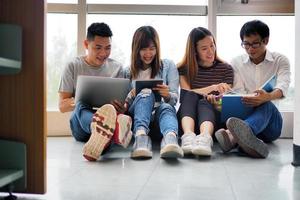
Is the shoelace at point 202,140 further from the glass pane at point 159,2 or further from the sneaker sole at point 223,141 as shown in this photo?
the glass pane at point 159,2

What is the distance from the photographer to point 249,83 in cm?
217

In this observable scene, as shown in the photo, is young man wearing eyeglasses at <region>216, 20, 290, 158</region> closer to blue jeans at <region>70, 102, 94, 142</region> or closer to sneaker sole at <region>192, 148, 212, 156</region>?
sneaker sole at <region>192, 148, 212, 156</region>

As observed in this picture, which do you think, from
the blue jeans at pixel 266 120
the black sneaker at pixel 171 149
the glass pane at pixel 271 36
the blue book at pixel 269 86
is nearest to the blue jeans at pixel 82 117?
the black sneaker at pixel 171 149

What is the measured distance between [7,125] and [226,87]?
4.30ft

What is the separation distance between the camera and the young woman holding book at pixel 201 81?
1.89m

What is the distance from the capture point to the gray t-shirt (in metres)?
2.10

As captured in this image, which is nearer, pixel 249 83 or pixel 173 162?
pixel 173 162

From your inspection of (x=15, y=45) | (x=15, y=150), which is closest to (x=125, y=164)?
(x=15, y=150)

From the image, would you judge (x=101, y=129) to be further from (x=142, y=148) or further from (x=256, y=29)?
(x=256, y=29)

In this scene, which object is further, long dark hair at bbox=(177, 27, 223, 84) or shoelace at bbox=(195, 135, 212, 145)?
long dark hair at bbox=(177, 27, 223, 84)

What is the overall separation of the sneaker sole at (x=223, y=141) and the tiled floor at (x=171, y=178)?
33 mm

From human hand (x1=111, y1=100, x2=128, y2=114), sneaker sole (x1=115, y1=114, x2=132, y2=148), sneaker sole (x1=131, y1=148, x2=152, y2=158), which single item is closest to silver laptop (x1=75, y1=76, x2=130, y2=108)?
human hand (x1=111, y1=100, x2=128, y2=114)

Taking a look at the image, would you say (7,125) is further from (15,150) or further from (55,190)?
(55,190)

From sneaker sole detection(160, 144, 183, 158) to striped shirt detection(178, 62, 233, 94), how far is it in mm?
704
